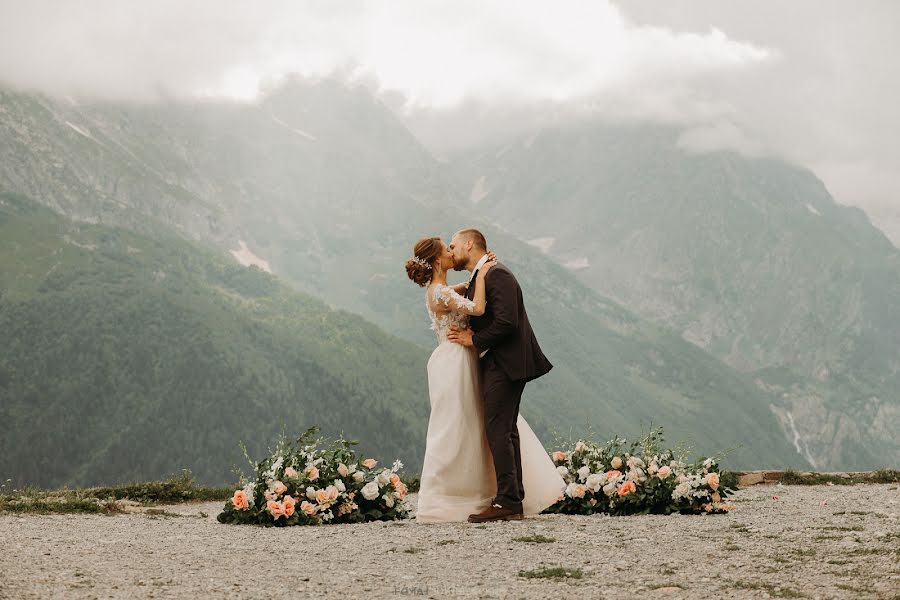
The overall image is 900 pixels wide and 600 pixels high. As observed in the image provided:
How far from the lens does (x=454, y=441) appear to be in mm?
13125

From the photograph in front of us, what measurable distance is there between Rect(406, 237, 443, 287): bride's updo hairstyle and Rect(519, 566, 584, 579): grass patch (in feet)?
17.4

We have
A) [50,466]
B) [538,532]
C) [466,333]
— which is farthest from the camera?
[50,466]

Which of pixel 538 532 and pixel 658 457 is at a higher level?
pixel 658 457

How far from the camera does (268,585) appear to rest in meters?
8.33

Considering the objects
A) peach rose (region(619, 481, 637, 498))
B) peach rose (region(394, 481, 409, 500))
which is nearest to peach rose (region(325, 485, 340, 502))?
peach rose (region(394, 481, 409, 500))

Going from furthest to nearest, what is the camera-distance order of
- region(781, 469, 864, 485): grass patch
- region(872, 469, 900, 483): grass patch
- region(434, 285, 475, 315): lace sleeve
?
region(872, 469, 900, 483): grass patch < region(781, 469, 864, 485): grass patch < region(434, 285, 475, 315): lace sleeve

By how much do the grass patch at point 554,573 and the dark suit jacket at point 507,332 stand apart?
404 cm

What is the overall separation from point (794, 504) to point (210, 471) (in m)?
193

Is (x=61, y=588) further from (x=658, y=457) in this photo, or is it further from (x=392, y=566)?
(x=658, y=457)

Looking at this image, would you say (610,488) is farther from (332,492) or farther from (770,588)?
(770,588)

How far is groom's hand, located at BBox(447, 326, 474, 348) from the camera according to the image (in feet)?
43.4

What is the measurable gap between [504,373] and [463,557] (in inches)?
137

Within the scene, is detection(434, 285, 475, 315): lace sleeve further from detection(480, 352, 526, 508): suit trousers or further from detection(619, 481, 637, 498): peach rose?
detection(619, 481, 637, 498): peach rose

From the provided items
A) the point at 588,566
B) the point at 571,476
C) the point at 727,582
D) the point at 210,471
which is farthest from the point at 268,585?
the point at 210,471
